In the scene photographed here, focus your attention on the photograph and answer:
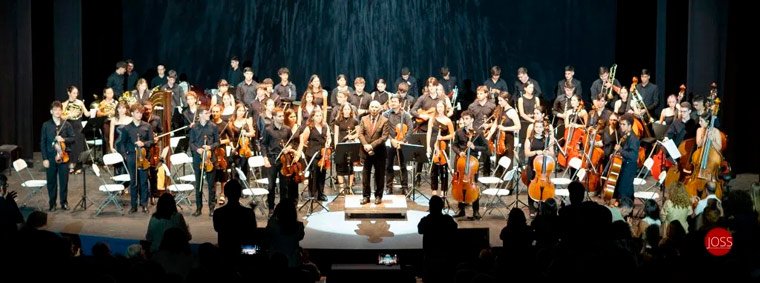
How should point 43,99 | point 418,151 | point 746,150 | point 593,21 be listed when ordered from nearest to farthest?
point 418,151 < point 746,150 < point 43,99 < point 593,21

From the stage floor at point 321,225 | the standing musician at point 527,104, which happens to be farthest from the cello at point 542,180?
the standing musician at point 527,104

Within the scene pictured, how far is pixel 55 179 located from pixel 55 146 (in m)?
0.50

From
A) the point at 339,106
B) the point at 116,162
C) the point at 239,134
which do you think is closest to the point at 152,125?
the point at 116,162

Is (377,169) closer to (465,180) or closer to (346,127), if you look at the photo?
(465,180)

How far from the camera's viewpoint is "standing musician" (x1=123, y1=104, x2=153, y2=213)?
14078mm

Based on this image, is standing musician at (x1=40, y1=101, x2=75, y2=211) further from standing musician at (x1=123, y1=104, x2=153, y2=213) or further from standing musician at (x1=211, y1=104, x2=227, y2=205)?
standing musician at (x1=211, y1=104, x2=227, y2=205)

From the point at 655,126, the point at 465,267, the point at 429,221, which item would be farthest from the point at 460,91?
the point at 465,267

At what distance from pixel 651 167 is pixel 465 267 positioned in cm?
751

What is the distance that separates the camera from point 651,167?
47.4ft

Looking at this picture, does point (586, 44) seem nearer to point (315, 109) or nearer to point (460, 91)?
point (460, 91)

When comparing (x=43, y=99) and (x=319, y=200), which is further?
(x=43, y=99)

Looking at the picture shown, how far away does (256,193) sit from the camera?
14.2m

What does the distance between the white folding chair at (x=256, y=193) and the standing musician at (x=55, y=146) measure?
221 centimetres

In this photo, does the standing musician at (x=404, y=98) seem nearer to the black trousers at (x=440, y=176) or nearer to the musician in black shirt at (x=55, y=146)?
the black trousers at (x=440, y=176)
